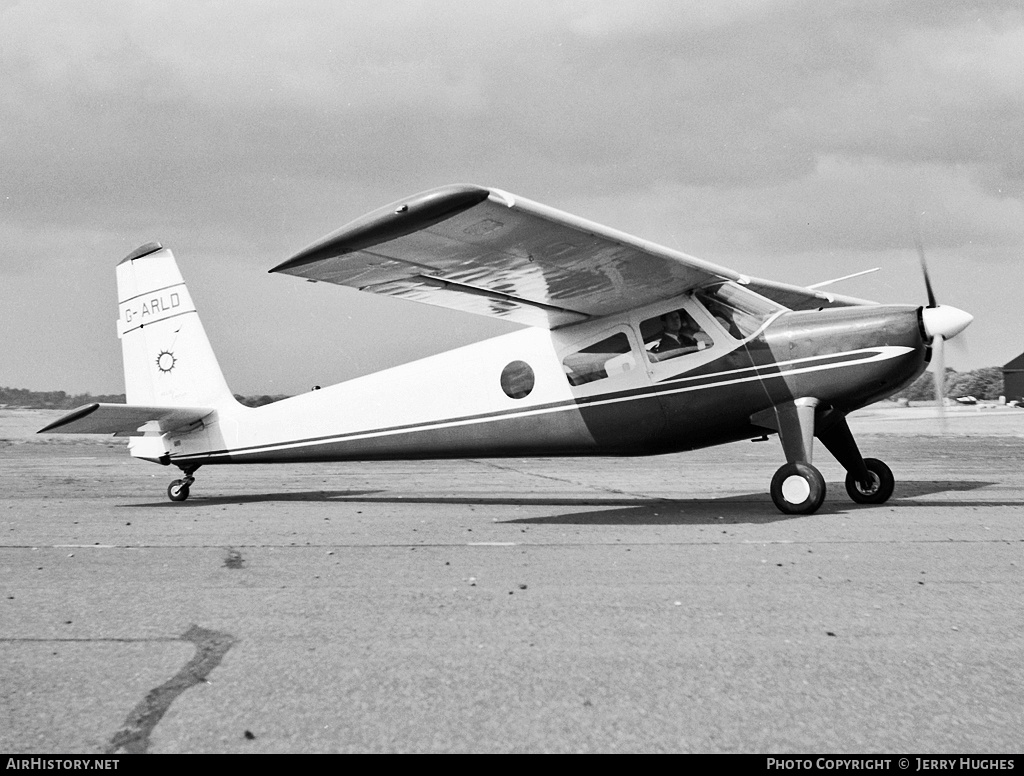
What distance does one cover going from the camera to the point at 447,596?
206 inches

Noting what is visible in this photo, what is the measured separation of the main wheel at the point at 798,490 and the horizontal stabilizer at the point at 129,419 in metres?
7.66

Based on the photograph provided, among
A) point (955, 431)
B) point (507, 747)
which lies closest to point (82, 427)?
point (507, 747)

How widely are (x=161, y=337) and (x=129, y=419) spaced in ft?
5.05

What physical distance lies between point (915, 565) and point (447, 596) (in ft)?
10.1

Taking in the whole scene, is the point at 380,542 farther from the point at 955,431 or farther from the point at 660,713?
the point at 955,431

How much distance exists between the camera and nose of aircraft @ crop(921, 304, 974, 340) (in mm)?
9125

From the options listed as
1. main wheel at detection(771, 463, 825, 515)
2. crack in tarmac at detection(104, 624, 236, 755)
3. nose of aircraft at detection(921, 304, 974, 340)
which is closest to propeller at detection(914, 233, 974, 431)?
nose of aircraft at detection(921, 304, 974, 340)

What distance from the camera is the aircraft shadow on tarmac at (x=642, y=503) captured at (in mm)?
9094

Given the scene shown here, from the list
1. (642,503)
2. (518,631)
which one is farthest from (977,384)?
(518,631)

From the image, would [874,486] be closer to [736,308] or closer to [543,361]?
[736,308]

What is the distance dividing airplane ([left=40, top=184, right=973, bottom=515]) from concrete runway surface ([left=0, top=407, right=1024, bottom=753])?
3.79 feet

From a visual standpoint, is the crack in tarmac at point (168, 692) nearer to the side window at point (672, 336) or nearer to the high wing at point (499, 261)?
the high wing at point (499, 261)

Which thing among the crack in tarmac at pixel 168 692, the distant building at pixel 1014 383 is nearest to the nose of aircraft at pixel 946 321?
the crack in tarmac at pixel 168 692

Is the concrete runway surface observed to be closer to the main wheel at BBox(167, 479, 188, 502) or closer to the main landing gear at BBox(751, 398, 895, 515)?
the main landing gear at BBox(751, 398, 895, 515)
